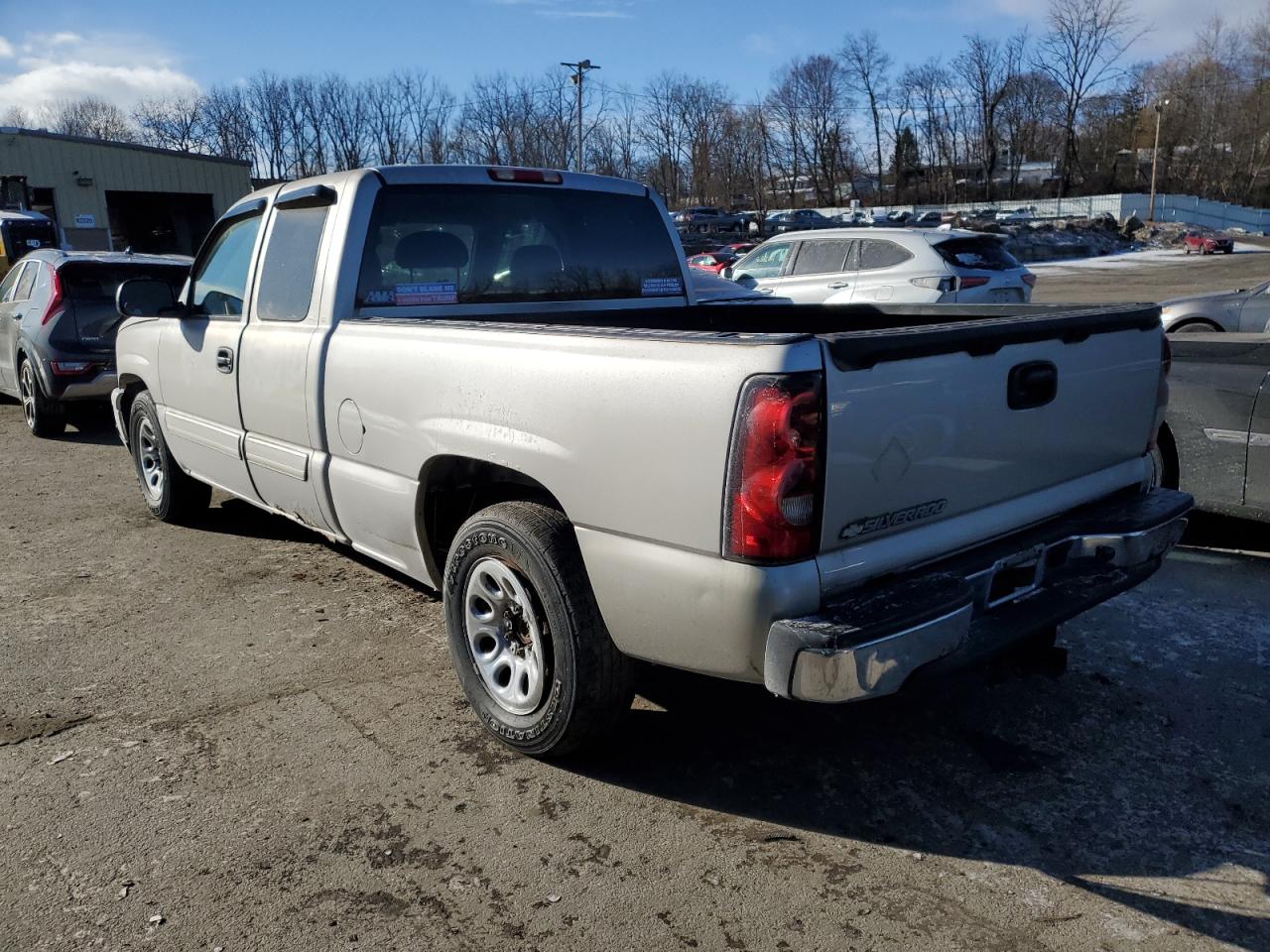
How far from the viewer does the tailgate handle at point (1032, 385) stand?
299 centimetres

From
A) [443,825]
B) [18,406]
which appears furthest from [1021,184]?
[443,825]

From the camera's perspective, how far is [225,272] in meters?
5.11

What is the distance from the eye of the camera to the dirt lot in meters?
2.59

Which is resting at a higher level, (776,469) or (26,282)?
(26,282)

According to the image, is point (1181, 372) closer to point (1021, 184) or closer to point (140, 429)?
point (140, 429)

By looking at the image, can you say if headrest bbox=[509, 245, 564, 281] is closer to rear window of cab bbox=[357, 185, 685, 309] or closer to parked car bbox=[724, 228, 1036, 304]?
rear window of cab bbox=[357, 185, 685, 309]

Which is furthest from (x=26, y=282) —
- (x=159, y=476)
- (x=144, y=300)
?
(x=144, y=300)

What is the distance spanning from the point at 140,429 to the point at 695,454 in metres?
4.86

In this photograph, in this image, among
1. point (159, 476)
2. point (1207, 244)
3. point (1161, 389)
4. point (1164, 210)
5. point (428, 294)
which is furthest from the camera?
point (1164, 210)

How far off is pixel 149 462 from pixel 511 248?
325 centimetres

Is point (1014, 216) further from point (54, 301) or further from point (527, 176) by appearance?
point (527, 176)

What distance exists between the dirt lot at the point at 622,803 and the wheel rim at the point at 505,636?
25 cm

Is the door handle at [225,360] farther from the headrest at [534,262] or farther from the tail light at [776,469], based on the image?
the tail light at [776,469]

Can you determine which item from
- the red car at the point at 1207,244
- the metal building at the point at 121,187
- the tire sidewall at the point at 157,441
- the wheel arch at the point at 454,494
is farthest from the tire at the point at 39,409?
the red car at the point at 1207,244
